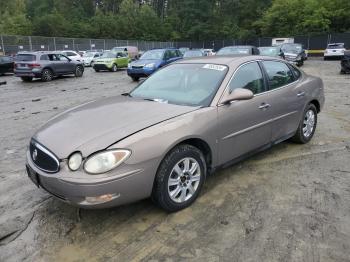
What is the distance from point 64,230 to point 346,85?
529 inches

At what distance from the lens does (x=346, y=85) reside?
46.2ft

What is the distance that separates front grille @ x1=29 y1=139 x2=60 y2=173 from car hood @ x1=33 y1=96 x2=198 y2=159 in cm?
5

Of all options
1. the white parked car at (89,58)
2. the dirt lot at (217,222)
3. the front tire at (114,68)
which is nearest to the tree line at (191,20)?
the white parked car at (89,58)

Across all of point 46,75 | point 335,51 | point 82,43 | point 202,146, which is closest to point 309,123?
point 202,146

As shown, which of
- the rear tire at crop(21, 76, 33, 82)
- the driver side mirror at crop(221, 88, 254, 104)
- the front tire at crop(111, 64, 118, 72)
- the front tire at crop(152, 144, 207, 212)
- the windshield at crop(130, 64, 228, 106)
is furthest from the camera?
the front tire at crop(111, 64, 118, 72)

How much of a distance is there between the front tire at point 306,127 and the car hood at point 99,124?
2.53 m

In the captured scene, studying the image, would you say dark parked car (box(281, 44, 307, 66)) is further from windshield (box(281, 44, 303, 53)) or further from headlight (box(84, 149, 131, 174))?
headlight (box(84, 149, 131, 174))

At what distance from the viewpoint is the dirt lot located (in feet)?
10.4

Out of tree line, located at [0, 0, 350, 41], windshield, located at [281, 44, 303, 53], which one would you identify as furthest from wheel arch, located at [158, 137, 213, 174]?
tree line, located at [0, 0, 350, 41]

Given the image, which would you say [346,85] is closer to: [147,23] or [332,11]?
[332,11]

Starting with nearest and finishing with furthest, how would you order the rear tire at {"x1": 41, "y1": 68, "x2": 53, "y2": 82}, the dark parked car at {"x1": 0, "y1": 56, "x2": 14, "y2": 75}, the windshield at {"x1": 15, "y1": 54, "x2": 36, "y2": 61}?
the windshield at {"x1": 15, "y1": 54, "x2": 36, "y2": 61}, the rear tire at {"x1": 41, "y1": 68, "x2": 53, "y2": 82}, the dark parked car at {"x1": 0, "y1": 56, "x2": 14, "y2": 75}

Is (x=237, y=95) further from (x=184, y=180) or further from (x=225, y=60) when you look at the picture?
(x=184, y=180)

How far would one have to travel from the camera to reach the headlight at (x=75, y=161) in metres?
3.29

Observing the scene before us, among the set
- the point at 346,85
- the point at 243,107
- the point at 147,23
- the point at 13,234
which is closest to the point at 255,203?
the point at 243,107
